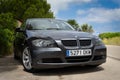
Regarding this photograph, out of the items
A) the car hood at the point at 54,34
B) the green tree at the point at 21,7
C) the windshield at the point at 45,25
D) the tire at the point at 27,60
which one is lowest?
the tire at the point at 27,60

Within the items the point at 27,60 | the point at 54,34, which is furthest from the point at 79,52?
the point at 27,60

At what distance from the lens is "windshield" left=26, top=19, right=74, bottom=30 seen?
8.31 metres

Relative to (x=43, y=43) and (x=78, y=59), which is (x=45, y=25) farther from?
(x=78, y=59)

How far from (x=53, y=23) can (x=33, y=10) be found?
26.3 meters

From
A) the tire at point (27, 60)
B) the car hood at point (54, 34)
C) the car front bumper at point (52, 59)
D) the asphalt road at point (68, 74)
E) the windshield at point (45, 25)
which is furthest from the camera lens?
the windshield at point (45, 25)

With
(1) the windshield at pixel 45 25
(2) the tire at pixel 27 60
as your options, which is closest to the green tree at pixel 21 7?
(1) the windshield at pixel 45 25

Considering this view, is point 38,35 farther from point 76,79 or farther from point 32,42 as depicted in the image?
point 76,79

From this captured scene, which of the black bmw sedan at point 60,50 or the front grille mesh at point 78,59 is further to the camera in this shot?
the front grille mesh at point 78,59

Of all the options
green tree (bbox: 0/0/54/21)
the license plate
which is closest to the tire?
the license plate

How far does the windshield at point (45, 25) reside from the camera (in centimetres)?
831

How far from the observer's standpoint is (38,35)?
7.25 metres

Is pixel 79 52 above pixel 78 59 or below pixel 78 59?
above

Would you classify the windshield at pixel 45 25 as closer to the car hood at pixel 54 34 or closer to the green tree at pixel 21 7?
the car hood at pixel 54 34

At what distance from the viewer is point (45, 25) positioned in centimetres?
846
